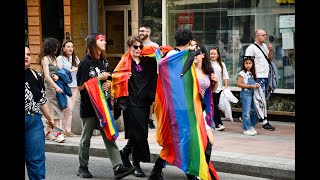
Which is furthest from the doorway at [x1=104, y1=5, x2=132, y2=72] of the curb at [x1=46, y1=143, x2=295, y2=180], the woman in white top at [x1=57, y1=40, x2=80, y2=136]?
the curb at [x1=46, y1=143, x2=295, y2=180]

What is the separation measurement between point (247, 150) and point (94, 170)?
2.38m

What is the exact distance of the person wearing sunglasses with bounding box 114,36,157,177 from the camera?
7816mm

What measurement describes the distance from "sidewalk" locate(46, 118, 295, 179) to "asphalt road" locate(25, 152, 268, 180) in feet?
0.47

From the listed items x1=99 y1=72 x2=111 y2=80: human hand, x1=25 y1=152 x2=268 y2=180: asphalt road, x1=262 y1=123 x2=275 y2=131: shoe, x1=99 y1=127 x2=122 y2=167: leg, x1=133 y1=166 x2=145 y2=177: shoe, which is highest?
x1=99 y1=72 x2=111 y2=80: human hand

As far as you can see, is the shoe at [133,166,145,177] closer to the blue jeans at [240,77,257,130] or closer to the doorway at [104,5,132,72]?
the blue jeans at [240,77,257,130]

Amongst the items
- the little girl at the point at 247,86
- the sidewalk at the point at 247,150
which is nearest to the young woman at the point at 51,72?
the sidewalk at the point at 247,150

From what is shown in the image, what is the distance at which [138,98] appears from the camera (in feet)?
25.8

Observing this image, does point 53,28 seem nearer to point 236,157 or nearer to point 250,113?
point 250,113

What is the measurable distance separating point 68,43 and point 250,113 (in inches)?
140

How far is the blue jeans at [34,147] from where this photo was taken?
241 inches

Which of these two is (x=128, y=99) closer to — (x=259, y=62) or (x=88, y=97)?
(x=88, y=97)

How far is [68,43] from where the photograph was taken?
1089 centimetres

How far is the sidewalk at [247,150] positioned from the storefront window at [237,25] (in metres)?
1.59
